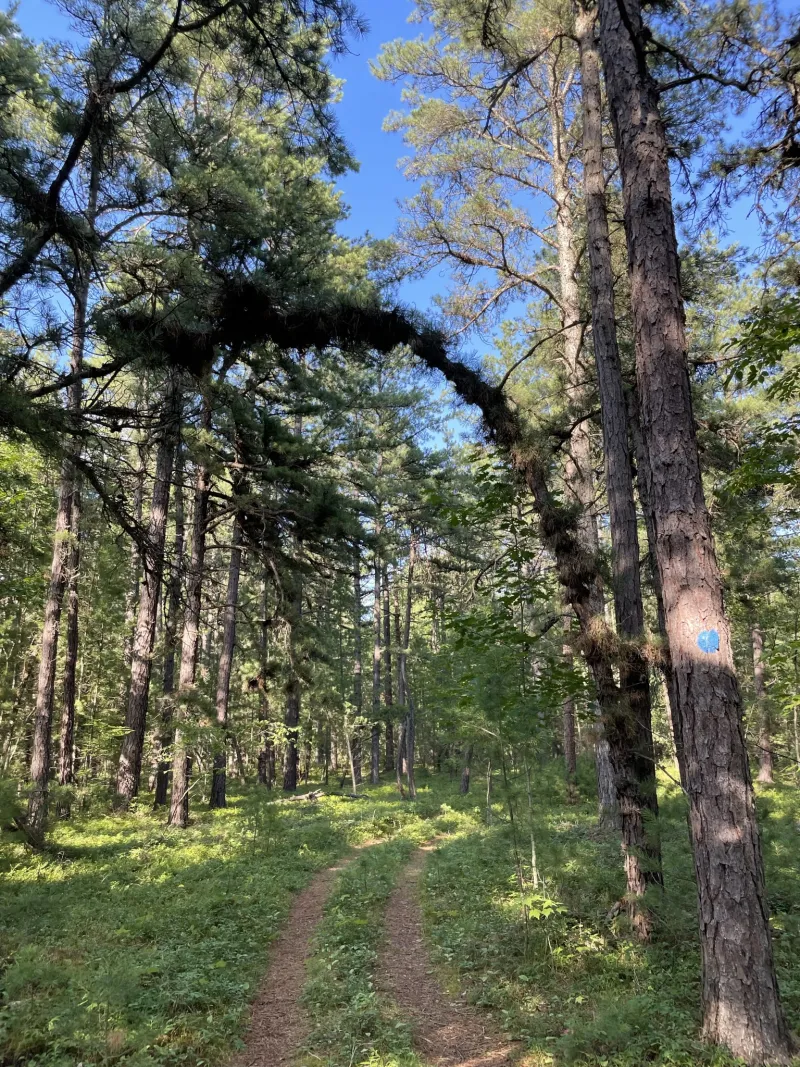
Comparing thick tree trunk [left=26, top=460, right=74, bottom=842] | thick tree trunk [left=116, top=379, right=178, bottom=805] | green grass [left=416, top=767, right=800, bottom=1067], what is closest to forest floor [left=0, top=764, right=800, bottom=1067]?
green grass [left=416, top=767, right=800, bottom=1067]

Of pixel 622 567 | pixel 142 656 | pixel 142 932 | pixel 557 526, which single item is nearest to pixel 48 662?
pixel 142 656

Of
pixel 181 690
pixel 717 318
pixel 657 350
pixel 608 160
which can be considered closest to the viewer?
pixel 657 350

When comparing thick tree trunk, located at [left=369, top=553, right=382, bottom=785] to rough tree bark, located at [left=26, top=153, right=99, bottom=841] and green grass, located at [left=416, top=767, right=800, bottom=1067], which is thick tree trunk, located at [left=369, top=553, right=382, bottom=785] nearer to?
rough tree bark, located at [left=26, top=153, right=99, bottom=841]

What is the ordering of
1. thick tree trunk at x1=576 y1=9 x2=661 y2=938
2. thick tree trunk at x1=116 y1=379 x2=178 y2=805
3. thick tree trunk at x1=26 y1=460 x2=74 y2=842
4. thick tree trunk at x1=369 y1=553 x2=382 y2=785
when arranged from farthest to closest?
thick tree trunk at x1=369 y1=553 x2=382 y2=785
thick tree trunk at x1=116 y1=379 x2=178 y2=805
thick tree trunk at x1=26 y1=460 x2=74 y2=842
thick tree trunk at x1=576 y1=9 x2=661 y2=938

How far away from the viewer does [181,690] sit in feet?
36.3

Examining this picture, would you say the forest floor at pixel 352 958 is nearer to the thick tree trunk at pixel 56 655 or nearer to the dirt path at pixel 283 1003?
the dirt path at pixel 283 1003

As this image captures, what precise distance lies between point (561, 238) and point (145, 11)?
22.9ft

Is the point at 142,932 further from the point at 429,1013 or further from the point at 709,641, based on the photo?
the point at 709,641

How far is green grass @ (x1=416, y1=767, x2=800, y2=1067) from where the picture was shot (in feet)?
11.6

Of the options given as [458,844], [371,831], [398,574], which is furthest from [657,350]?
[398,574]

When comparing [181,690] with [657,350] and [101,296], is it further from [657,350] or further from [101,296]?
[657,350]

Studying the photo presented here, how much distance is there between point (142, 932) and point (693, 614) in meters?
6.08

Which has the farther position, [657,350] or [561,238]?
[561,238]

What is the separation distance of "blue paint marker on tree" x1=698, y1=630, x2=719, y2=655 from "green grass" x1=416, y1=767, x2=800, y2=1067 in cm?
218
